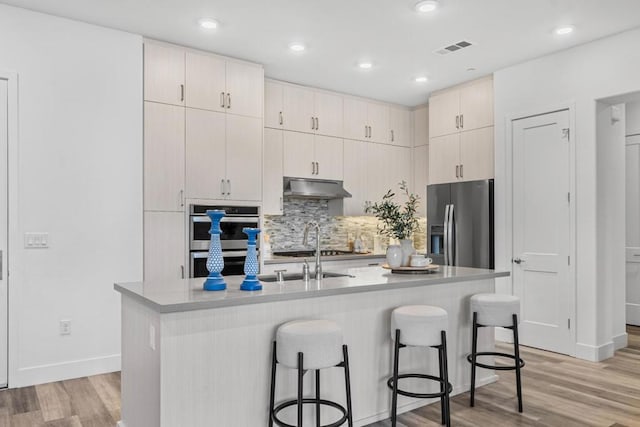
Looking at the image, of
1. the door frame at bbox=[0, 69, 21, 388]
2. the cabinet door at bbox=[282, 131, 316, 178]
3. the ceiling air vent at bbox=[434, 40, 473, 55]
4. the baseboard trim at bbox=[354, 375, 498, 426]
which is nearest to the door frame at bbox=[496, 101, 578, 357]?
the ceiling air vent at bbox=[434, 40, 473, 55]

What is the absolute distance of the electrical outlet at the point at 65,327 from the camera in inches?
148

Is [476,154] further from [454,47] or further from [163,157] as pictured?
[163,157]

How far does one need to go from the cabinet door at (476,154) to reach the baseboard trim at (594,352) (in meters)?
1.95

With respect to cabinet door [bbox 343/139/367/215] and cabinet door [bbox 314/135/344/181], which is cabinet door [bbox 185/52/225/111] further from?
cabinet door [bbox 343/139/367/215]

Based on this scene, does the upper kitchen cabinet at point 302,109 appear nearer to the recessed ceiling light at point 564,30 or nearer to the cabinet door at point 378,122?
the cabinet door at point 378,122

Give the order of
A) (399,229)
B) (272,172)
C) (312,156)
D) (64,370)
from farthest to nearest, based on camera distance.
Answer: (312,156), (272,172), (64,370), (399,229)

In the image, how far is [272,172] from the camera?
5.38 m

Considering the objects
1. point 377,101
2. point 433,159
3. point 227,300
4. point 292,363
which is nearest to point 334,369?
point 292,363

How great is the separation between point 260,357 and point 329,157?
3.64 meters

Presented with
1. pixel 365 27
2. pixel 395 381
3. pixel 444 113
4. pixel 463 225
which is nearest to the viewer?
pixel 395 381

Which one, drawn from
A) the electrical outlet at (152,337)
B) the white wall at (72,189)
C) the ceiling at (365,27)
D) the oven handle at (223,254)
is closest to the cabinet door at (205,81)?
the ceiling at (365,27)

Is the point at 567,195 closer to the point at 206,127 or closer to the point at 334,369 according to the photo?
the point at 334,369

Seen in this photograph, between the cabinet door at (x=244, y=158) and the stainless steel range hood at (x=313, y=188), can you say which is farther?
the stainless steel range hood at (x=313, y=188)

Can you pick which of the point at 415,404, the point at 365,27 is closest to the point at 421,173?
the point at 365,27
